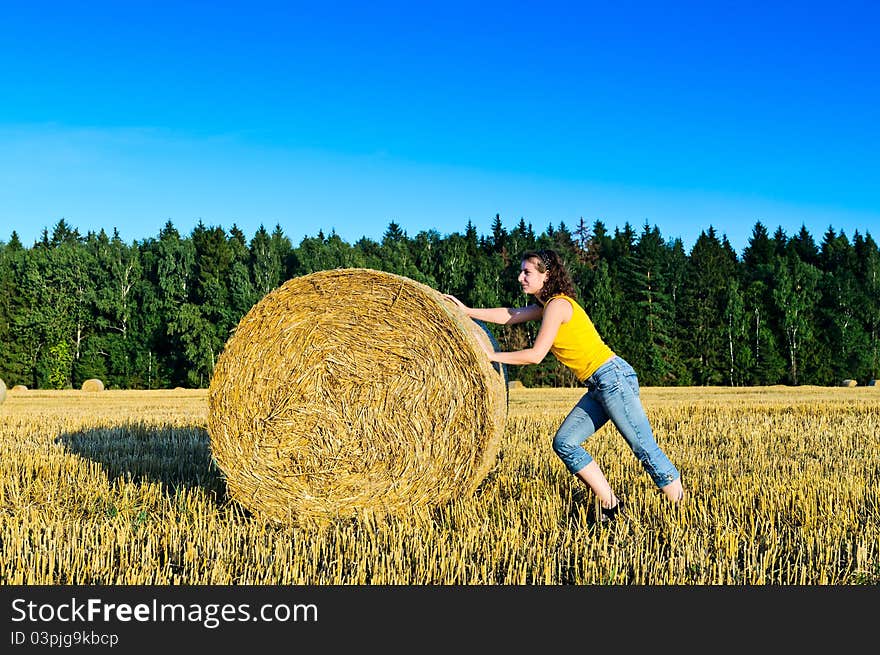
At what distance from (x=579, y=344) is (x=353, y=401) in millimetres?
1642

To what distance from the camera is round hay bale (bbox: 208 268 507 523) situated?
18.4 feet

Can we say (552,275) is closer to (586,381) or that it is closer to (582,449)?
(586,381)

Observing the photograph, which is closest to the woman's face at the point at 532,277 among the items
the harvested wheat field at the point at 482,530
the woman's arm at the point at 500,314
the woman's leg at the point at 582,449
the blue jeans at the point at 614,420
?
the woman's arm at the point at 500,314

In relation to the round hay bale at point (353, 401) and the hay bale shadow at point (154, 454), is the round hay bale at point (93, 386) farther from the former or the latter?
the round hay bale at point (353, 401)

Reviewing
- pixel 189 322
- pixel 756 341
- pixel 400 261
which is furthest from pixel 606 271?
pixel 189 322

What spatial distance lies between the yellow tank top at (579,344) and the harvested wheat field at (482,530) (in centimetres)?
100

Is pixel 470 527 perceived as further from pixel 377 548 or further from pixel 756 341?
pixel 756 341

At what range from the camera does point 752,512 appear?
543 cm

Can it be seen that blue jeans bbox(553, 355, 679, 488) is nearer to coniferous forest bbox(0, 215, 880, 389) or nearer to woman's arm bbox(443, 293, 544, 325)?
woman's arm bbox(443, 293, 544, 325)

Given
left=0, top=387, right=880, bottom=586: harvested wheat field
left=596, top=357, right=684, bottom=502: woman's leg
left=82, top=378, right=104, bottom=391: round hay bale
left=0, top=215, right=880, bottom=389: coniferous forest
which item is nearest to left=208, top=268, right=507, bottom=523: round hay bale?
left=0, top=387, right=880, bottom=586: harvested wheat field

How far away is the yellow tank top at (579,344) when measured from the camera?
5336mm

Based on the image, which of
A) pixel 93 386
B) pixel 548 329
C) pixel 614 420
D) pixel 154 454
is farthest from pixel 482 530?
pixel 93 386

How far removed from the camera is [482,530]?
490cm

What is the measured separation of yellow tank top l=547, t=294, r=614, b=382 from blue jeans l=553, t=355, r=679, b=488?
2.4 inches
